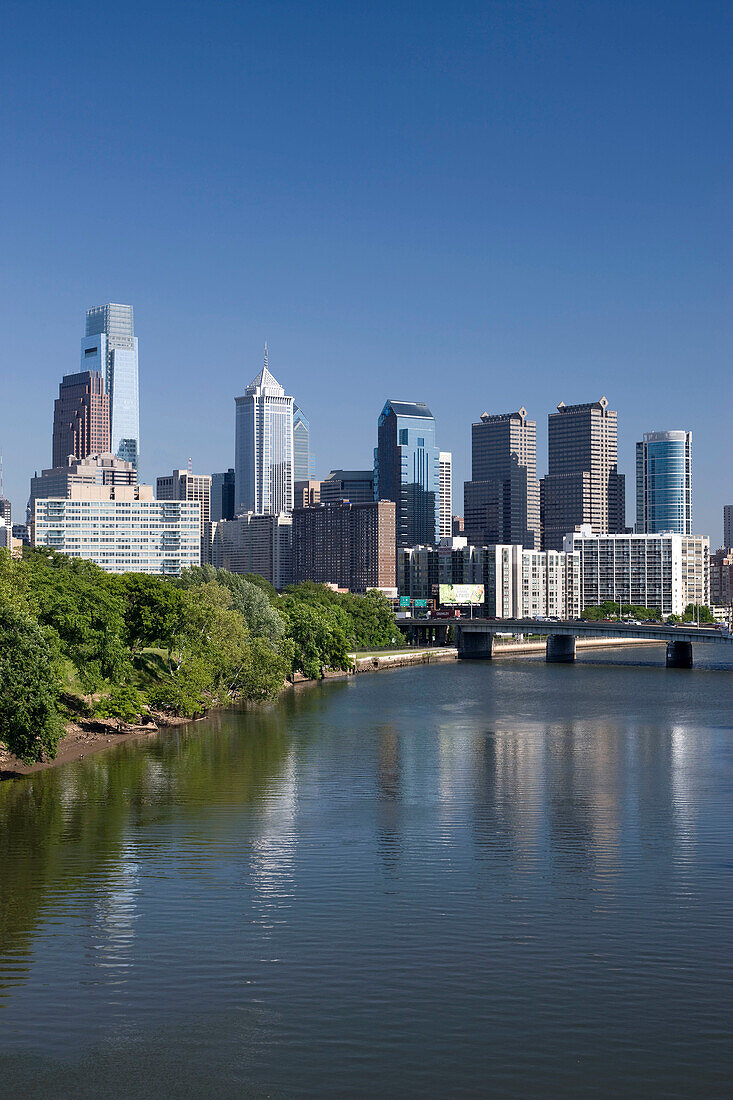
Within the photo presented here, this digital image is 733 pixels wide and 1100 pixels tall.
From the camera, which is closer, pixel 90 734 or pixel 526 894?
pixel 526 894

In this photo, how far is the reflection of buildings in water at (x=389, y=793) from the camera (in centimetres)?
5747

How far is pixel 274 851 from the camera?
56344 mm

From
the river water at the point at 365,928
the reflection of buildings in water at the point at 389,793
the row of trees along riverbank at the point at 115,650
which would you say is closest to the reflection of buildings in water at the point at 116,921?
the river water at the point at 365,928

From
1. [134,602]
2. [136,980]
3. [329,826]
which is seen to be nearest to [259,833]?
[329,826]

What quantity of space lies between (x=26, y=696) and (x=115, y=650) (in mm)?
33375

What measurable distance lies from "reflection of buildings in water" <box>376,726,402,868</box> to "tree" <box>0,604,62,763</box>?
20785 mm

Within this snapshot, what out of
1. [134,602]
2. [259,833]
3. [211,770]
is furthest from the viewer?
[134,602]

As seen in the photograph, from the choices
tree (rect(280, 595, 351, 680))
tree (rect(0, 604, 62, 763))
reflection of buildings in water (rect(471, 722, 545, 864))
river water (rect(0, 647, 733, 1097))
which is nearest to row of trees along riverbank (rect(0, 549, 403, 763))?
tree (rect(0, 604, 62, 763))

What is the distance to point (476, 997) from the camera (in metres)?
37.8

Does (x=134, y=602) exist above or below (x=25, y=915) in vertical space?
above

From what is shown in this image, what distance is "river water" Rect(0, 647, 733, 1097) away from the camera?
33.2 m

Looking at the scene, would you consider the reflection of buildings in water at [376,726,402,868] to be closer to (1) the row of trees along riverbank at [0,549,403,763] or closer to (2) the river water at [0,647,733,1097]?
(2) the river water at [0,647,733,1097]

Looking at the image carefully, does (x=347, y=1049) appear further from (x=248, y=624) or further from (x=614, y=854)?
(x=248, y=624)

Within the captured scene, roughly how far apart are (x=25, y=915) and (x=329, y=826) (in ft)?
65.7
